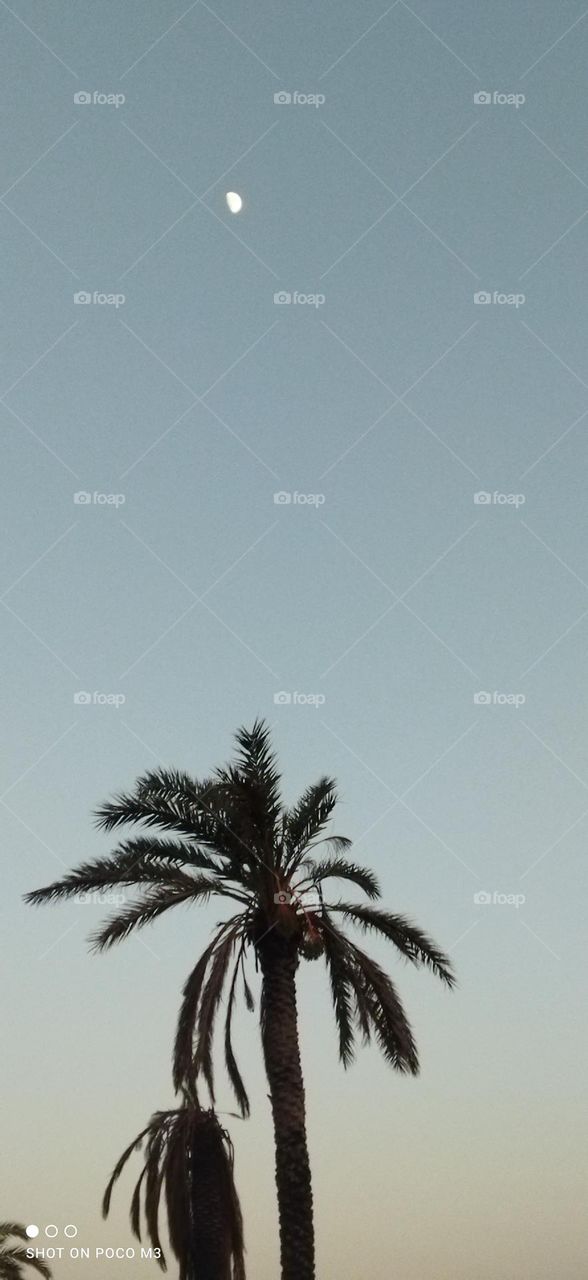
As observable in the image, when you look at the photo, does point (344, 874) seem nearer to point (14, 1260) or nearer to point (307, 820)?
point (307, 820)

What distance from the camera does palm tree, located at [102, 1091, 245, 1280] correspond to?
2411 centimetres

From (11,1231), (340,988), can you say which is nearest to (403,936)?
(340,988)

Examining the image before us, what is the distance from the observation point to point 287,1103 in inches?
742

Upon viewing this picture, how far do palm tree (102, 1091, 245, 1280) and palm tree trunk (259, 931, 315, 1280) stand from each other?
5484 millimetres

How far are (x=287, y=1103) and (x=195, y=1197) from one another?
6728 mm

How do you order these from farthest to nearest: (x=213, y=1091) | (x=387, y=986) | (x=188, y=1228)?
(x=188, y=1228) → (x=387, y=986) → (x=213, y=1091)

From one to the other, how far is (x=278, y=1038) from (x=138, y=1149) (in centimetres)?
758

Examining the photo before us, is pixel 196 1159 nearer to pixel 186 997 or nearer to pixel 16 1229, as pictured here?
pixel 186 997

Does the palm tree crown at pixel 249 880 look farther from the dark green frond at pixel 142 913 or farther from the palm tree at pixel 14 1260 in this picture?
the palm tree at pixel 14 1260

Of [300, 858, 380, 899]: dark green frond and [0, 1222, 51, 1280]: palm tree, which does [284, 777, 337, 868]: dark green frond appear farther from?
[0, 1222, 51, 1280]: palm tree

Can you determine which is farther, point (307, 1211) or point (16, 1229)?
point (16, 1229)

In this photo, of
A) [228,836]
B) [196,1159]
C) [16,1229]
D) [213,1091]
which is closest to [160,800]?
[228,836]

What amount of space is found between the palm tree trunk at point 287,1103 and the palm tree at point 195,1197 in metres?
5.48

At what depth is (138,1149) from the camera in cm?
2519
